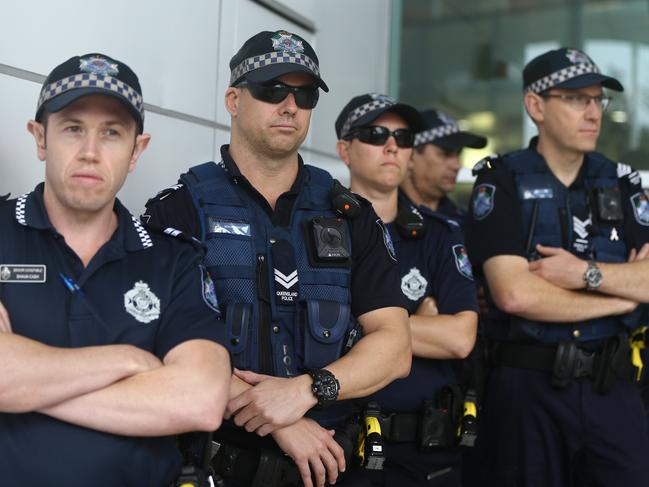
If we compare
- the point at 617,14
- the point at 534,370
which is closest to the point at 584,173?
the point at 534,370

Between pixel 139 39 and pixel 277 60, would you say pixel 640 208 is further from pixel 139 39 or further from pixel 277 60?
pixel 139 39

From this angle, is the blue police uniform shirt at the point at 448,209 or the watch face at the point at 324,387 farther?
the blue police uniform shirt at the point at 448,209

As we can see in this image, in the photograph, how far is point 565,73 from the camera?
12.3ft

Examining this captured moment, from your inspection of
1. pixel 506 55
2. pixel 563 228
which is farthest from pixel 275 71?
pixel 506 55

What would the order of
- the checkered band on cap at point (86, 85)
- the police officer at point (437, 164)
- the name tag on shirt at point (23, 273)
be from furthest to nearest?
1. the police officer at point (437, 164)
2. the checkered band on cap at point (86, 85)
3. the name tag on shirt at point (23, 273)

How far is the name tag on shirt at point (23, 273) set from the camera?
217cm

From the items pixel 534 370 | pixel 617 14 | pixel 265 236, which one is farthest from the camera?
pixel 617 14

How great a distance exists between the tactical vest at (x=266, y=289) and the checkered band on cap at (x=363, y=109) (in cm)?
103

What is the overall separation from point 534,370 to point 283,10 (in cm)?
254

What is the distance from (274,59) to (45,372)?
133 centimetres

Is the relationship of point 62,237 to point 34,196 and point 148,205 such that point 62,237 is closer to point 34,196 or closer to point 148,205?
point 34,196

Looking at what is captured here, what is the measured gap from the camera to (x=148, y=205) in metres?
2.82

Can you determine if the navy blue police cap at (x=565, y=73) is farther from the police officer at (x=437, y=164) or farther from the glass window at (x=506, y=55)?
the glass window at (x=506, y=55)

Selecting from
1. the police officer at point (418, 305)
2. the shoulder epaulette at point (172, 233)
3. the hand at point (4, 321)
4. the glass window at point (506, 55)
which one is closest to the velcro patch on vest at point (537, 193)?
the police officer at point (418, 305)
